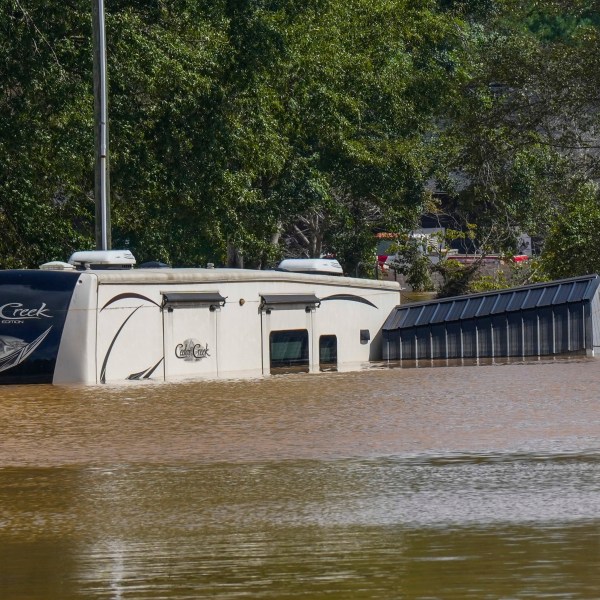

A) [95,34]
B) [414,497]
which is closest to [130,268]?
[95,34]

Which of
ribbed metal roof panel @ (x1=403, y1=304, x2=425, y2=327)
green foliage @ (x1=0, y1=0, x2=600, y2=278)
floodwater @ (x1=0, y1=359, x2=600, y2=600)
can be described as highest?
green foliage @ (x1=0, y1=0, x2=600, y2=278)

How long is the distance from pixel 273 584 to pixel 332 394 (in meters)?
11.2

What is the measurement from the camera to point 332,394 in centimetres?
1850

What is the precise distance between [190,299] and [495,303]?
7865mm

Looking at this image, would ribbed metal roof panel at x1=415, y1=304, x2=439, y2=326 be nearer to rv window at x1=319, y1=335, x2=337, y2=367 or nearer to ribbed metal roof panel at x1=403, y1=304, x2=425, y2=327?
ribbed metal roof panel at x1=403, y1=304, x2=425, y2=327

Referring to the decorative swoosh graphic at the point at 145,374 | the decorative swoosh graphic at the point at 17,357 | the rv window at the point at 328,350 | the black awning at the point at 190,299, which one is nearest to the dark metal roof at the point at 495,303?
the rv window at the point at 328,350

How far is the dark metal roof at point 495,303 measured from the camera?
2620 centimetres

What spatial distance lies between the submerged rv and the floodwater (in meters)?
0.85

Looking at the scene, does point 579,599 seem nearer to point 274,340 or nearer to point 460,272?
point 274,340

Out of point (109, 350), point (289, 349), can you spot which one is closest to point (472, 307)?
point (289, 349)

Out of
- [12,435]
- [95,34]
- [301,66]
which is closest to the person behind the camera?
[12,435]

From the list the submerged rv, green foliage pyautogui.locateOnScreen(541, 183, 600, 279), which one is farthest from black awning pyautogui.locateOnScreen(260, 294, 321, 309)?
green foliage pyautogui.locateOnScreen(541, 183, 600, 279)

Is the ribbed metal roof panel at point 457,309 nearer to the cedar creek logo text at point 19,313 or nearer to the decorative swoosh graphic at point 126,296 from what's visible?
the decorative swoosh graphic at point 126,296

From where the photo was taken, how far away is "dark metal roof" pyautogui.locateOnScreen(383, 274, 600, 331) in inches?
1032
